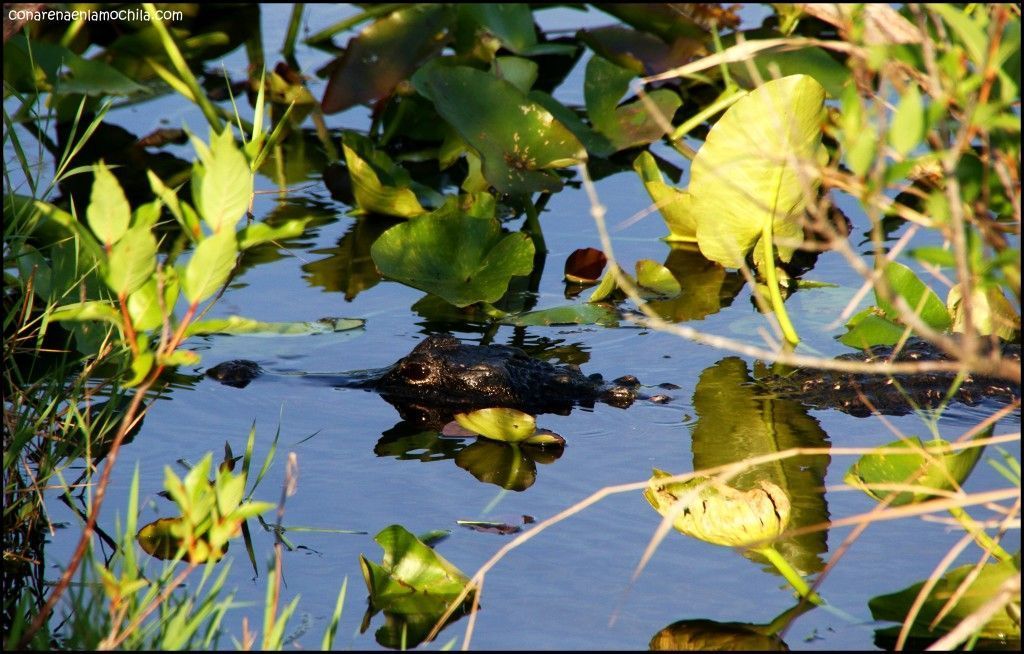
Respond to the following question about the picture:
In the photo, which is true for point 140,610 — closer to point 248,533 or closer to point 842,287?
point 248,533

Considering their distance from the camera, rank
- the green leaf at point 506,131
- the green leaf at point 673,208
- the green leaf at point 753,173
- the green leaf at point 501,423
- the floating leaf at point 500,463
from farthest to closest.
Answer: the green leaf at point 673,208 < the green leaf at point 506,131 < the green leaf at point 753,173 < the green leaf at point 501,423 < the floating leaf at point 500,463

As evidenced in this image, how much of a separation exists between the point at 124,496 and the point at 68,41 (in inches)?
126

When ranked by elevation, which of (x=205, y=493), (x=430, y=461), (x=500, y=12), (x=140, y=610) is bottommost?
(x=430, y=461)

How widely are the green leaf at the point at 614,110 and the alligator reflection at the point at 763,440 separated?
142 centimetres

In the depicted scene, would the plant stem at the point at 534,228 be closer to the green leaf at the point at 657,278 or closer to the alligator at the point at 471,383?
the green leaf at the point at 657,278

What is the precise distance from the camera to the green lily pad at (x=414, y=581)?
7.50 ft

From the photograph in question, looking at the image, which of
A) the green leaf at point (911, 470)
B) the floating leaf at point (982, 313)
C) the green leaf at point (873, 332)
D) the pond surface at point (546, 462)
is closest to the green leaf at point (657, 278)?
the pond surface at point (546, 462)

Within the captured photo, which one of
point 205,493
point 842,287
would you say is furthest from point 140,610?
point 842,287

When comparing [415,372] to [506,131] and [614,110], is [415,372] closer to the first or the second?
[506,131]

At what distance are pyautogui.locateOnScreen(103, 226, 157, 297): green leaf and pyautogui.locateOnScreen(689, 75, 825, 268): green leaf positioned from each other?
5.81 ft

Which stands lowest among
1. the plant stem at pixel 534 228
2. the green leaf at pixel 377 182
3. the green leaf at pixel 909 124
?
the plant stem at pixel 534 228

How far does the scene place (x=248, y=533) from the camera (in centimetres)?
256

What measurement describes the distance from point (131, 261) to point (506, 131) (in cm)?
273

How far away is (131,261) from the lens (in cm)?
158
